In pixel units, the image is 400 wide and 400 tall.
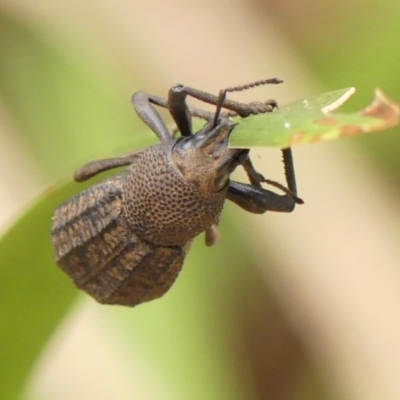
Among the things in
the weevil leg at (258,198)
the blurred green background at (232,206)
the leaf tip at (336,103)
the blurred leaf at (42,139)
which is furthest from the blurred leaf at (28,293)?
the leaf tip at (336,103)

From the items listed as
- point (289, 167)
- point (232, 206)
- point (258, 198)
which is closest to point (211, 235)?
point (258, 198)

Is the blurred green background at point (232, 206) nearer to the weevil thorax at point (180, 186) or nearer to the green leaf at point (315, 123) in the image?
the weevil thorax at point (180, 186)

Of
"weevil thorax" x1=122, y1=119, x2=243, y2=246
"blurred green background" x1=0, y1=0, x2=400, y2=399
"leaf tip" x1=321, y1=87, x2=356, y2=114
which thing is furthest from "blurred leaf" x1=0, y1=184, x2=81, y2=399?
"leaf tip" x1=321, y1=87, x2=356, y2=114

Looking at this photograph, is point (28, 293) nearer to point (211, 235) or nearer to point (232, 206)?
point (211, 235)

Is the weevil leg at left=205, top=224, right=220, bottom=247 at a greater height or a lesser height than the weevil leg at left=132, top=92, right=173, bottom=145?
lesser

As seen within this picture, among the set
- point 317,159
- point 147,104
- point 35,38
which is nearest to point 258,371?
point 317,159

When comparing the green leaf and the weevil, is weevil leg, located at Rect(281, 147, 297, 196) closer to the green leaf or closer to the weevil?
the weevil
